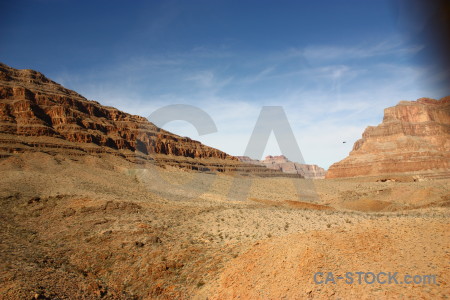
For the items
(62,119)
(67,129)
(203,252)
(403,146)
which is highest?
(62,119)

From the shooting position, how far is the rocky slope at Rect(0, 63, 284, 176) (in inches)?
2085

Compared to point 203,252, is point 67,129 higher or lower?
higher

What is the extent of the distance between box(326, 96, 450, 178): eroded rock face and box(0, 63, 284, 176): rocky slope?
63.5 metres

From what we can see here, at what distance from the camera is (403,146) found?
394ft

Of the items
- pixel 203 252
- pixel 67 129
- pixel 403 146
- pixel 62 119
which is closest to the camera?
pixel 203 252

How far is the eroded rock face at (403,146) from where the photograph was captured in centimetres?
10831

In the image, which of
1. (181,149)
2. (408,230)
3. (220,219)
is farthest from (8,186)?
(181,149)

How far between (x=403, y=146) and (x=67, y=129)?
406ft

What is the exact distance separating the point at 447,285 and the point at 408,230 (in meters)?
4.95

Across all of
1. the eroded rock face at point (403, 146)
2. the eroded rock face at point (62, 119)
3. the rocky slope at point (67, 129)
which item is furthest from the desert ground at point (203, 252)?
the eroded rock face at point (403, 146)

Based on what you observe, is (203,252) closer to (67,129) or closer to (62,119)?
(67,129)

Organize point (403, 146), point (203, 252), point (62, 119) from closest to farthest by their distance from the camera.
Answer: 1. point (203, 252)
2. point (62, 119)
3. point (403, 146)

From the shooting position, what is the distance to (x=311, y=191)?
217 feet

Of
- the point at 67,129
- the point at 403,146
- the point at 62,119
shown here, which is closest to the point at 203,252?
the point at 67,129
